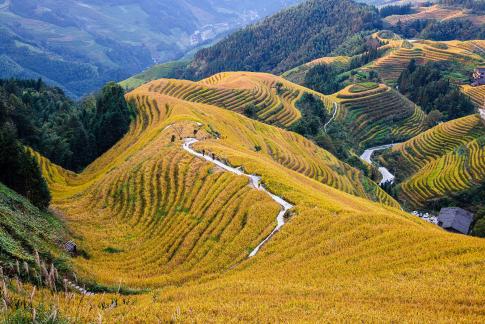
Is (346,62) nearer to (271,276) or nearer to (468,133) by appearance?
(468,133)

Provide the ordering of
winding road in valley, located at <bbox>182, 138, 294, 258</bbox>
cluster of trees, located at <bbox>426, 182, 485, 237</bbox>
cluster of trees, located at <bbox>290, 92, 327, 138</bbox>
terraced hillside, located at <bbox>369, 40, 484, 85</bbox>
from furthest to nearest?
terraced hillside, located at <bbox>369, 40, 484, 85</bbox>, cluster of trees, located at <bbox>290, 92, 327, 138</bbox>, cluster of trees, located at <bbox>426, 182, 485, 237</bbox>, winding road in valley, located at <bbox>182, 138, 294, 258</bbox>

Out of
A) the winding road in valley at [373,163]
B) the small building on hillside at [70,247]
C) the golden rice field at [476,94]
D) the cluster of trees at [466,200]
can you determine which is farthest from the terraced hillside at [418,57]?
the small building on hillside at [70,247]

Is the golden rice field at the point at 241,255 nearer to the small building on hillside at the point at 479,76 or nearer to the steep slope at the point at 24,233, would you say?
the steep slope at the point at 24,233

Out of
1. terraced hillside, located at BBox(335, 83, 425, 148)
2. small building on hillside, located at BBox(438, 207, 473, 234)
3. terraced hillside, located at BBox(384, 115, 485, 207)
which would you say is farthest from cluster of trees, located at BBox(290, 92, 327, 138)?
small building on hillside, located at BBox(438, 207, 473, 234)

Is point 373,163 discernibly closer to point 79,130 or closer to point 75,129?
point 79,130

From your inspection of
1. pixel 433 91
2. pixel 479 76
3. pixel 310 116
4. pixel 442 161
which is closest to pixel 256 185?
pixel 442 161

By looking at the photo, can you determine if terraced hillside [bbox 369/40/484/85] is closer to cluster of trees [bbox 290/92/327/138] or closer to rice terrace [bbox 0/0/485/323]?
cluster of trees [bbox 290/92/327/138]
